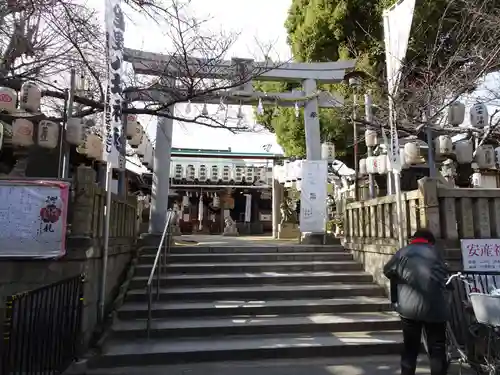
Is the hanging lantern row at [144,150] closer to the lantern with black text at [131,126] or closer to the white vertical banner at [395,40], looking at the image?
the lantern with black text at [131,126]

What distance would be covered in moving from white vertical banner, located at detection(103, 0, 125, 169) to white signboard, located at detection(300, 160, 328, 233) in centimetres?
592

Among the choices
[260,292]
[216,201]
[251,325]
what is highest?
[216,201]

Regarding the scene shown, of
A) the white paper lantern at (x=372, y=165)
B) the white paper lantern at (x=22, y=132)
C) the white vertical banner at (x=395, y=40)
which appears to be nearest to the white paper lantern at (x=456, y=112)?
the white vertical banner at (x=395, y=40)

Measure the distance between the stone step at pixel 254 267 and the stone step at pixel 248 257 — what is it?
9.4 inches

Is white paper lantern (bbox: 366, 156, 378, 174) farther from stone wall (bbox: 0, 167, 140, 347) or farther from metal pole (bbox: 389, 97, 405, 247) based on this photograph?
stone wall (bbox: 0, 167, 140, 347)

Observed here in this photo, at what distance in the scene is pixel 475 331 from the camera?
4383mm

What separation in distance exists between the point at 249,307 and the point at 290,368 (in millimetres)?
1708

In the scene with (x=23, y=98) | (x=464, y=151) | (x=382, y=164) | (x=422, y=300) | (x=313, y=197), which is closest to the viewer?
(x=422, y=300)

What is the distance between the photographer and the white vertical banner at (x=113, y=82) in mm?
6500

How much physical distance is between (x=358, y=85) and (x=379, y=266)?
21.5 ft

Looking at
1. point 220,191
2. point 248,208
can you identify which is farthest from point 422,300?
point 220,191

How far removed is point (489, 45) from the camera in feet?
29.6

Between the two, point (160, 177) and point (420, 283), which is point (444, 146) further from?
point (160, 177)

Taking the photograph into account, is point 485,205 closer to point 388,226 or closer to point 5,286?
point 388,226
